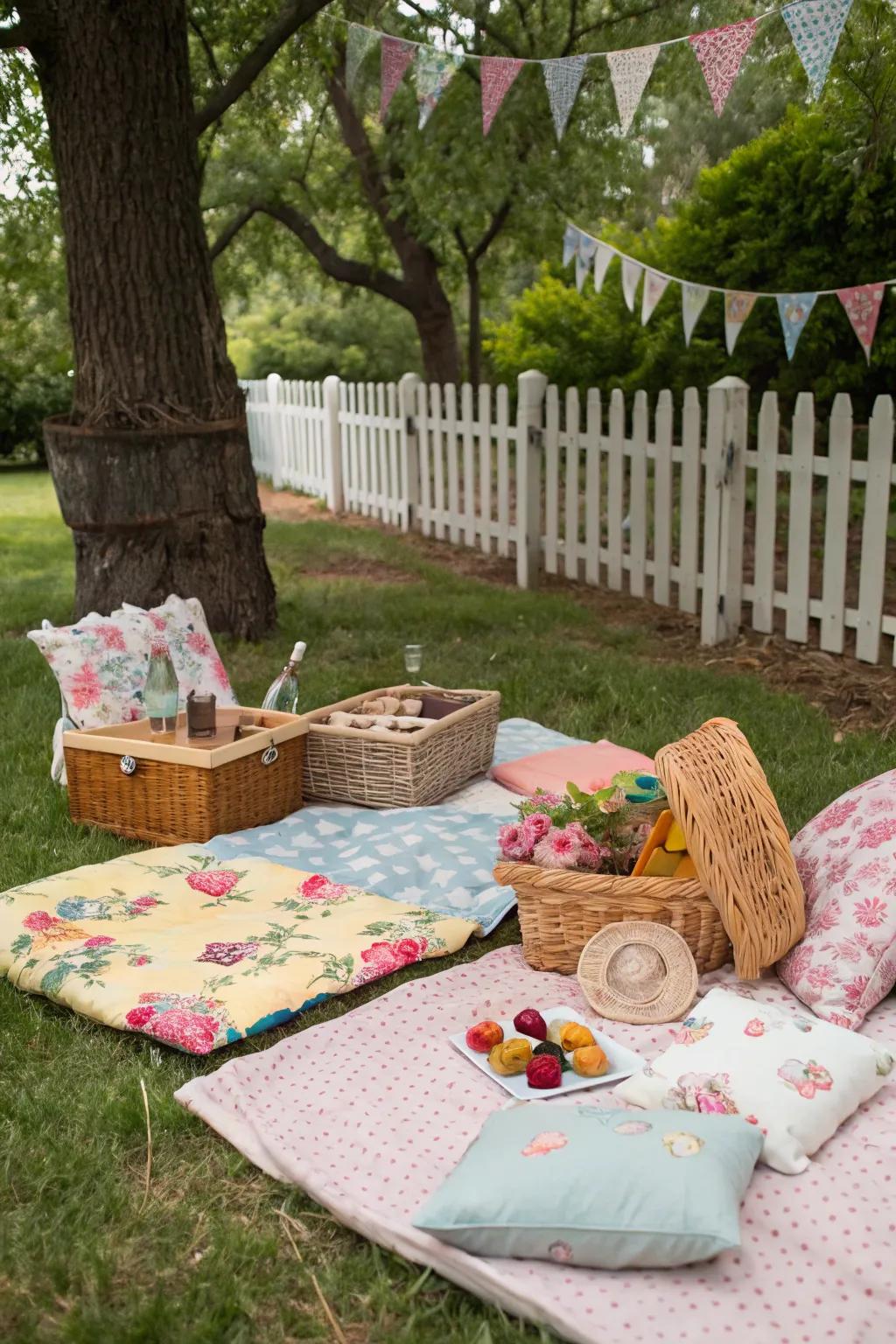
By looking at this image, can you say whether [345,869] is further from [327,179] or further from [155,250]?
[327,179]

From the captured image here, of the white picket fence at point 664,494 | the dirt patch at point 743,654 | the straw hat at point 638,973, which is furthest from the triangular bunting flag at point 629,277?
the straw hat at point 638,973

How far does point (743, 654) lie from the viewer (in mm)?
6551

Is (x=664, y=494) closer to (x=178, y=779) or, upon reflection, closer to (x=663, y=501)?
(x=663, y=501)

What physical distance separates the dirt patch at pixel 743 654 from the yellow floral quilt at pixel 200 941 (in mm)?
2548

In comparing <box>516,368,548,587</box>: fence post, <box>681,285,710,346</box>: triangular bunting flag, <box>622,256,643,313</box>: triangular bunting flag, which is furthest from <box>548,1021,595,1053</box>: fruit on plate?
<box>622,256,643,313</box>: triangular bunting flag

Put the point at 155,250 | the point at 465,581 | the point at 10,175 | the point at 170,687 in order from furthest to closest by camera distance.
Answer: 1. the point at 10,175
2. the point at 465,581
3. the point at 155,250
4. the point at 170,687

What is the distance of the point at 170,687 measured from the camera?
4398mm

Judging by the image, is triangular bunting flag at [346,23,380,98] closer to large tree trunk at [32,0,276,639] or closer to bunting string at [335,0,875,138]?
bunting string at [335,0,875,138]

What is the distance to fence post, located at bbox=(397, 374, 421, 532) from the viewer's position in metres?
10.5

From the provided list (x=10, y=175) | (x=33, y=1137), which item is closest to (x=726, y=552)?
(x=33, y=1137)

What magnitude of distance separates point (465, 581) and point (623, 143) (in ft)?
17.9

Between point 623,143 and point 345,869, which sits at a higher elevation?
point 623,143

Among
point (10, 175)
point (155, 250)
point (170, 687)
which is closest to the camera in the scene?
point (170, 687)

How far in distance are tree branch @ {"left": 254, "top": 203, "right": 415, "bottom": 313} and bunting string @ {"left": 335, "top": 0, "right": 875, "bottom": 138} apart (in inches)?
196
